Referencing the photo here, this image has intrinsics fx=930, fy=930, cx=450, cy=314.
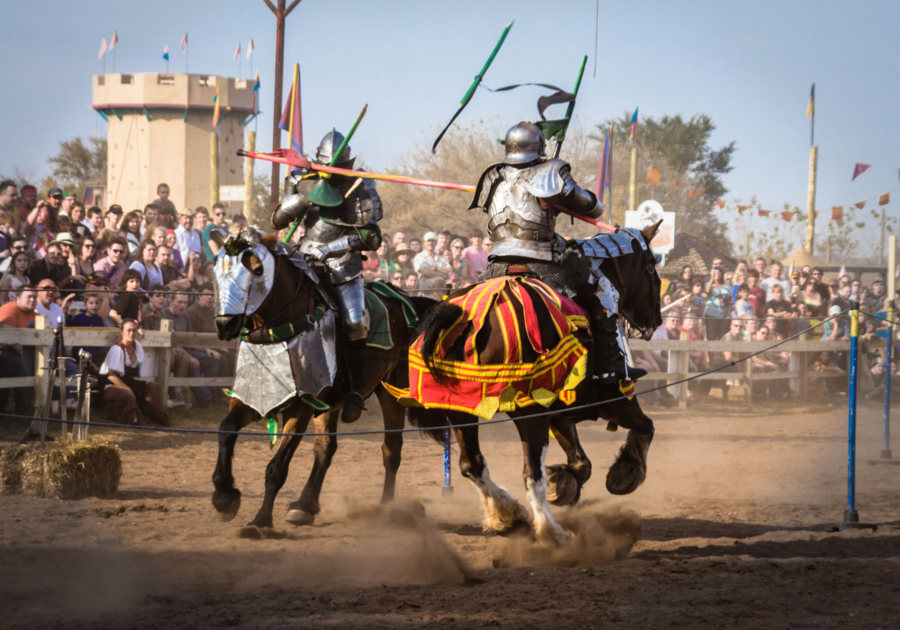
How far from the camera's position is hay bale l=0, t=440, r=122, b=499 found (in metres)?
6.83

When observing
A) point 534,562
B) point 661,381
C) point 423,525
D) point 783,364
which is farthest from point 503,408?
point 783,364

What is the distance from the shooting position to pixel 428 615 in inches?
162

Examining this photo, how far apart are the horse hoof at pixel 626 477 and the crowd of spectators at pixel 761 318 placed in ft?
28.5

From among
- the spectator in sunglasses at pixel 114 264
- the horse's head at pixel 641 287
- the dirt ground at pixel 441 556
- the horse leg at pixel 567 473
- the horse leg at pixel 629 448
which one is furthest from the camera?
the spectator in sunglasses at pixel 114 264

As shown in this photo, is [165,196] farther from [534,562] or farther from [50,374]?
[534,562]

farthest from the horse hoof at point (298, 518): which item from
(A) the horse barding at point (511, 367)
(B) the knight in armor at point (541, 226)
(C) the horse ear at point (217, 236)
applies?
(B) the knight in armor at point (541, 226)

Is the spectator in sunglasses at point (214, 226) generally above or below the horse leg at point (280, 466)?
above

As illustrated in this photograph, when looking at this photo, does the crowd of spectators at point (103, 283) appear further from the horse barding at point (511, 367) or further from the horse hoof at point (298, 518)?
the horse barding at point (511, 367)

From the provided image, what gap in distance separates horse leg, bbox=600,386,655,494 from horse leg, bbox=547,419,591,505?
254 millimetres

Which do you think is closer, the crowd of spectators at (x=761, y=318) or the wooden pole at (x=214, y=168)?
the crowd of spectators at (x=761, y=318)

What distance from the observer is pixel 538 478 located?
553 cm

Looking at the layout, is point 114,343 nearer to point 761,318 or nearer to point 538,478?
point 538,478

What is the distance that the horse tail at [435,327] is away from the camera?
5.51 m

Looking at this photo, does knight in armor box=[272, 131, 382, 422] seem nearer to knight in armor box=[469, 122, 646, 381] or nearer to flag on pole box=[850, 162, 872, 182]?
knight in armor box=[469, 122, 646, 381]
